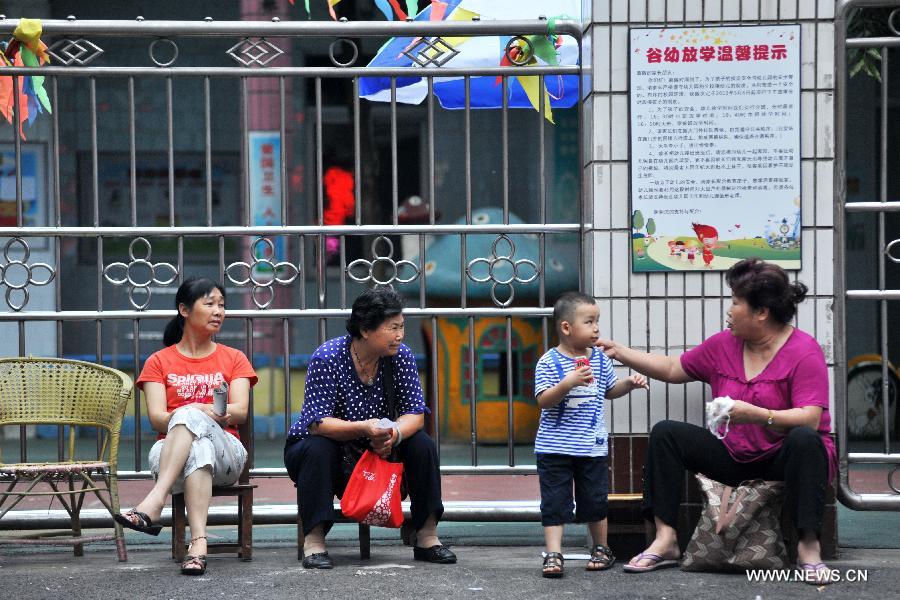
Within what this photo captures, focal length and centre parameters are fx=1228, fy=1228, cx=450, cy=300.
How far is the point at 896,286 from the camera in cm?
1112

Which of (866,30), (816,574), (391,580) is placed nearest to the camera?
(816,574)

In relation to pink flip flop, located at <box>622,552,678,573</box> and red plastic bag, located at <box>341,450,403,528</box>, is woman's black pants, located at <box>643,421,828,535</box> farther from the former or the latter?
red plastic bag, located at <box>341,450,403,528</box>

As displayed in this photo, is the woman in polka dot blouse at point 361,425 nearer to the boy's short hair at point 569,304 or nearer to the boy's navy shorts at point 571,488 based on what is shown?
the boy's navy shorts at point 571,488

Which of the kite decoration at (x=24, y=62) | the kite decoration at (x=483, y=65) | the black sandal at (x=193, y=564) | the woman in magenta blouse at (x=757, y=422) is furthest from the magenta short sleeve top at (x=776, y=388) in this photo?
the kite decoration at (x=24, y=62)

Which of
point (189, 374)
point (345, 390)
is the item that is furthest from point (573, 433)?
point (189, 374)

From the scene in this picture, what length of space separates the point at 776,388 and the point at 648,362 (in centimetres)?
55

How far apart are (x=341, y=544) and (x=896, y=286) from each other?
7.11m

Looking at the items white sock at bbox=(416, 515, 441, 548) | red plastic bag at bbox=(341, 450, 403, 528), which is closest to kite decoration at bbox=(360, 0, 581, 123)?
red plastic bag at bbox=(341, 450, 403, 528)

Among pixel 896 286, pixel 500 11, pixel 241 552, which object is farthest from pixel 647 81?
pixel 896 286

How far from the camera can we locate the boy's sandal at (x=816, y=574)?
4.68m

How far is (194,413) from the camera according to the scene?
16.8 ft

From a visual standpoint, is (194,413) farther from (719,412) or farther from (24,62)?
(719,412)

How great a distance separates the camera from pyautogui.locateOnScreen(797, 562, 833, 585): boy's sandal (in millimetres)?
4676

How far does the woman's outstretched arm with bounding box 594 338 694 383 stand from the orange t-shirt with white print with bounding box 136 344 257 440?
1.57 metres
